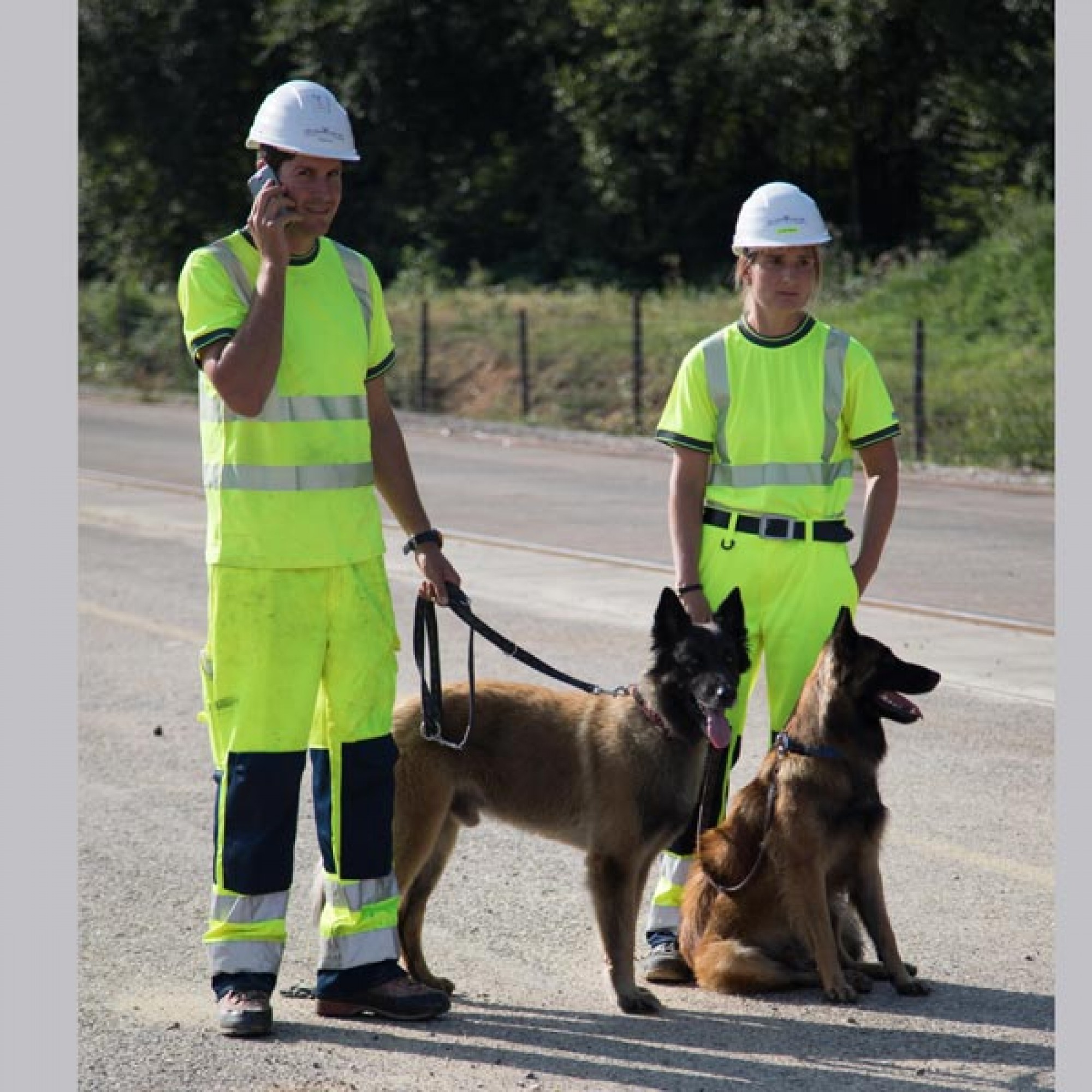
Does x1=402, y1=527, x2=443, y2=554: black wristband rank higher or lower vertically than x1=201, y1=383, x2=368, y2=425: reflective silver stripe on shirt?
lower

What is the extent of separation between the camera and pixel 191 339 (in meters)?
5.09

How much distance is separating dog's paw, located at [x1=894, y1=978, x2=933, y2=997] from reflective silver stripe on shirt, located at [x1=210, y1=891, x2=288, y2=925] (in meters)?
1.81

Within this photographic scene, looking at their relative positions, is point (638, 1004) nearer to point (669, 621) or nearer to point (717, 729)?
point (717, 729)

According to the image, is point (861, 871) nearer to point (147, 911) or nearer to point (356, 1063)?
point (356, 1063)

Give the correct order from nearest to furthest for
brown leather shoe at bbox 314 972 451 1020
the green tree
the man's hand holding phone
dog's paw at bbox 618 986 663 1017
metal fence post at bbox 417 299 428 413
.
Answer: the man's hand holding phone, brown leather shoe at bbox 314 972 451 1020, dog's paw at bbox 618 986 663 1017, metal fence post at bbox 417 299 428 413, the green tree

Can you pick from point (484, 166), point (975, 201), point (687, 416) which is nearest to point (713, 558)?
point (687, 416)

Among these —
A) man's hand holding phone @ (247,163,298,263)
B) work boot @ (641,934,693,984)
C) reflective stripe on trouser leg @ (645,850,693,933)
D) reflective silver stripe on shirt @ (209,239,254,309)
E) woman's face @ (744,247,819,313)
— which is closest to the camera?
man's hand holding phone @ (247,163,298,263)

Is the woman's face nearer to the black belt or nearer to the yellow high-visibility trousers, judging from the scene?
the black belt

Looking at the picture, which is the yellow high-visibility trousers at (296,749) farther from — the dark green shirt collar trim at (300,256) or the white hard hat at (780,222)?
the white hard hat at (780,222)

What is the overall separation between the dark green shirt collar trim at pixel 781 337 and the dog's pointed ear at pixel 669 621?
86 centimetres

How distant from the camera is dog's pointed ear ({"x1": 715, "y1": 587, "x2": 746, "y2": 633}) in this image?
5.52 metres

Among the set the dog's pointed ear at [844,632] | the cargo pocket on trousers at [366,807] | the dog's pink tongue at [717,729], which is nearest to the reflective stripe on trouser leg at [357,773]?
the cargo pocket on trousers at [366,807]

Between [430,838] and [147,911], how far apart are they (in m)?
1.38

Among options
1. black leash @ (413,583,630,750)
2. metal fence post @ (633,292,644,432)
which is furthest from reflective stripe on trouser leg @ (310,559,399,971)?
metal fence post @ (633,292,644,432)
